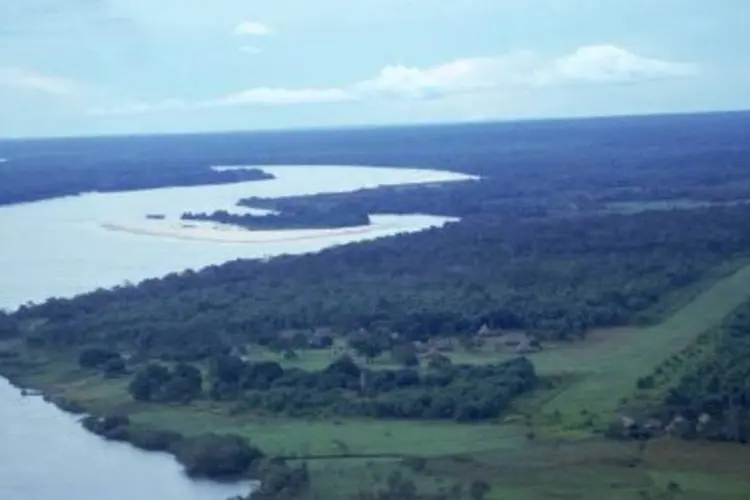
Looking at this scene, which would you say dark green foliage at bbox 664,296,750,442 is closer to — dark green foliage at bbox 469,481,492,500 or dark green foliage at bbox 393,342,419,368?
dark green foliage at bbox 469,481,492,500

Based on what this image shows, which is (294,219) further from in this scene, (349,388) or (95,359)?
(349,388)

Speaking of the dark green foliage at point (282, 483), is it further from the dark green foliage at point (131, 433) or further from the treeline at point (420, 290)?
the treeline at point (420, 290)

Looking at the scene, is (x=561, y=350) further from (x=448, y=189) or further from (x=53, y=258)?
(x=448, y=189)

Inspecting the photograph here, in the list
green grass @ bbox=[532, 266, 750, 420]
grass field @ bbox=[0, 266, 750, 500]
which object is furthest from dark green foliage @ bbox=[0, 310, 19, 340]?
green grass @ bbox=[532, 266, 750, 420]

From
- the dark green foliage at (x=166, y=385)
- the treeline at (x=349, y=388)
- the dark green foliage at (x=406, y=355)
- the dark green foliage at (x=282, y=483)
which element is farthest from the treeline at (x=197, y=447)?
the dark green foliage at (x=406, y=355)

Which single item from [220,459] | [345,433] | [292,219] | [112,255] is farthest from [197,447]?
[292,219]
